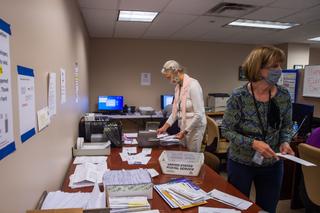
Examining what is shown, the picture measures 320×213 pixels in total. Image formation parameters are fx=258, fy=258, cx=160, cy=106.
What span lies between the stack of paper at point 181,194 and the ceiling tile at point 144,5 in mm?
2212

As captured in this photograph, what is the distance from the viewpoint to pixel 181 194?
1410mm

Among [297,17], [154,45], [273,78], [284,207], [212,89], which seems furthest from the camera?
[212,89]

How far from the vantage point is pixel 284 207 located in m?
2.97

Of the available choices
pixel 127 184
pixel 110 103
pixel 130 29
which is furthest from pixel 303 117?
pixel 110 103

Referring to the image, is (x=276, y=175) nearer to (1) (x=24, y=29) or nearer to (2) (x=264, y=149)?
(2) (x=264, y=149)

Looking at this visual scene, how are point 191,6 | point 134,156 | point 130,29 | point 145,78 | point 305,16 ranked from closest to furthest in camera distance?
point 134,156 < point 191,6 < point 305,16 < point 130,29 < point 145,78

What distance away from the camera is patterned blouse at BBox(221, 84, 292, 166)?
5.14 ft

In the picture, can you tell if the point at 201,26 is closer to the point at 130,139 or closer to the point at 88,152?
the point at 130,139

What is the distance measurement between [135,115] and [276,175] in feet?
12.2

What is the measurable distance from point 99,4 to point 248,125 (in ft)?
7.90

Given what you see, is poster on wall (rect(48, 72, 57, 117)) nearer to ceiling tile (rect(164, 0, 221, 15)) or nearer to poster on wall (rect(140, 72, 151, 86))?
ceiling tile (rect(164, 0, 221, 15))

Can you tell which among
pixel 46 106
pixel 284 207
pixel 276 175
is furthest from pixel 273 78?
pixel 284 207

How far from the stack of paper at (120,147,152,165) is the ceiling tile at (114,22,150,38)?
247 centimetres

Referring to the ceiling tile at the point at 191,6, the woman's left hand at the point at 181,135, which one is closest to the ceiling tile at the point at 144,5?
the ceiling tile at the point at 191,6
